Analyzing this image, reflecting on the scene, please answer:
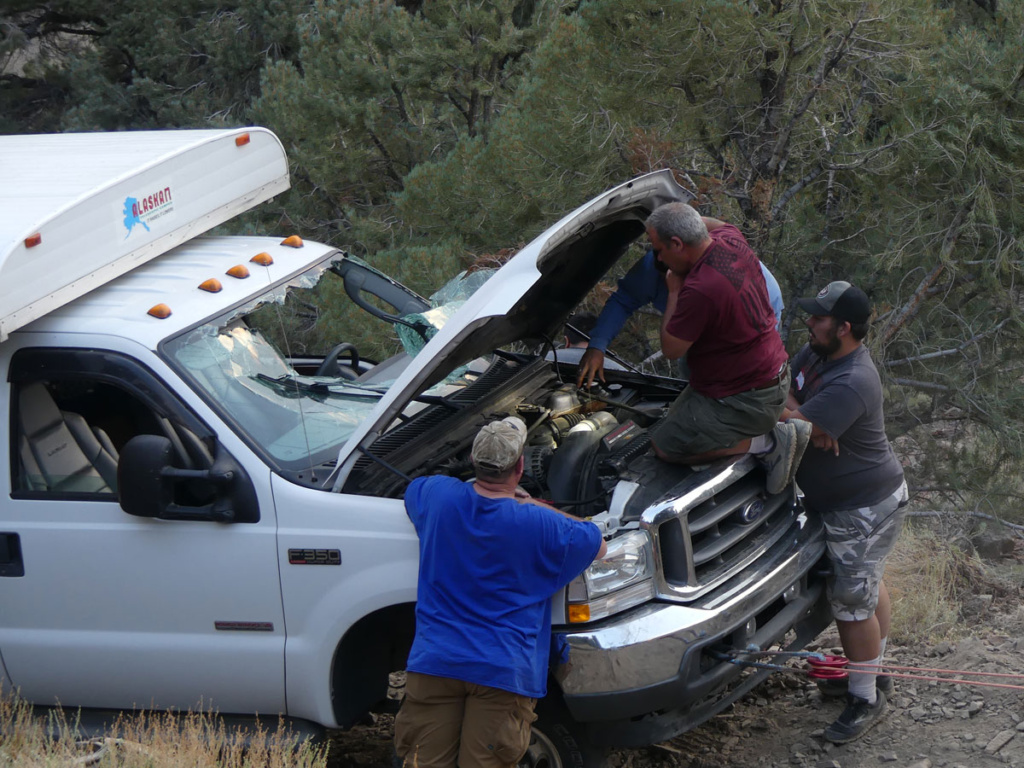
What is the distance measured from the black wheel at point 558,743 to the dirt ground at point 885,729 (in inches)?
28.8

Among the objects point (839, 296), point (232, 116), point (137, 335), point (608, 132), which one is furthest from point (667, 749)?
point (232, 116)

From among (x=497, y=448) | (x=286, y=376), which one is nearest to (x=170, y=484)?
(x=286, y=376)

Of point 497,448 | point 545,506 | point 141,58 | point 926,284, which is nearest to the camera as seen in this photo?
point 497,448

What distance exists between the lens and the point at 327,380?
5.05 meters

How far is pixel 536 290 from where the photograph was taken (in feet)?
15.7

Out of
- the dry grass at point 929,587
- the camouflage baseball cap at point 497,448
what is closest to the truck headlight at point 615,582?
the camouflage baseball cap at point 497,448

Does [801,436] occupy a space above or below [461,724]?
above

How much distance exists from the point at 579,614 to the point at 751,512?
1015 mm

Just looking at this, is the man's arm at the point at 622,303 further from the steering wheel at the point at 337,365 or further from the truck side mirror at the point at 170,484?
the truck side mirror at the point at 170,484

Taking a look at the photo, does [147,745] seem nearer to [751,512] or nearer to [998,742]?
[751,512]

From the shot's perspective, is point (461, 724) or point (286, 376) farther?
point (286, 376)

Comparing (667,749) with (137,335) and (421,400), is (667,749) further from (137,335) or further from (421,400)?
(137,335)

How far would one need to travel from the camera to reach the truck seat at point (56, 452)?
13.7 feet

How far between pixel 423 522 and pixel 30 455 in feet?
5.47
